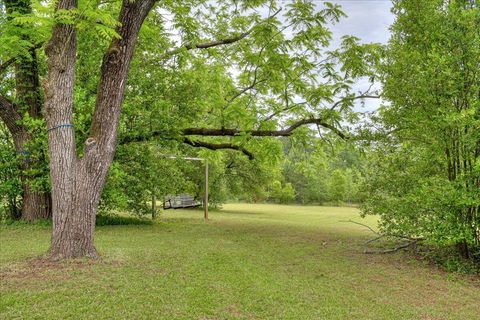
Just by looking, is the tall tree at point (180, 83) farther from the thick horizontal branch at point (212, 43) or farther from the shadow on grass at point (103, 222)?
the shadow on grass at point (103, 222)

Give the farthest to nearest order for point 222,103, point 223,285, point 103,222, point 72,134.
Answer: point 103,222 → point 222,103 → point 72,134 → point 223,285

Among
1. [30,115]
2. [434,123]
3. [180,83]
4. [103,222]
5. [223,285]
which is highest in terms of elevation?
[180,83]

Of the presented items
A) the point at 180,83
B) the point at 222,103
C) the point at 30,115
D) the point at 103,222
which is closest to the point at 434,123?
the point at 222,103

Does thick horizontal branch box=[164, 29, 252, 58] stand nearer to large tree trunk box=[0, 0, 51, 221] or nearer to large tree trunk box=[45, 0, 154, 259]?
large tree trunk box=[45, 0, 154, 259]

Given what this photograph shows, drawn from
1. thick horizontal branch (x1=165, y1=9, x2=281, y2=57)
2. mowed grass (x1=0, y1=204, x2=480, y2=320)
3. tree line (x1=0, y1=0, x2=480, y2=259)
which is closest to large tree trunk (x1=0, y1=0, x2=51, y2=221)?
tree line (x1=0, y1=0, x2=480, y2=259)

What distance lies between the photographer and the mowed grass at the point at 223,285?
12.3 feet

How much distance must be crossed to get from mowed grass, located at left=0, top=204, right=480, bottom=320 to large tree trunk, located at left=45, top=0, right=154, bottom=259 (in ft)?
1.78

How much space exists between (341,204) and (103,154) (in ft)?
128

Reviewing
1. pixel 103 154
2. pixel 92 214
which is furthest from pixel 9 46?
pixel 92 214

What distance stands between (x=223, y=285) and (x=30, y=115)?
9.00m

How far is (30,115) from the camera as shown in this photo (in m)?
10.5

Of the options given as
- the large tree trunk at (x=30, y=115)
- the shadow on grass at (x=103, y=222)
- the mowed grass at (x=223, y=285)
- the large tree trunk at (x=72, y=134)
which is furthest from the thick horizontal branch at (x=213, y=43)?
the shadow on grass at (x=103, y=222)

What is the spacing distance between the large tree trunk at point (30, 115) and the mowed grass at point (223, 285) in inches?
124

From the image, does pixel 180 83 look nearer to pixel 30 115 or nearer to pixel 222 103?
pixel 222 103
